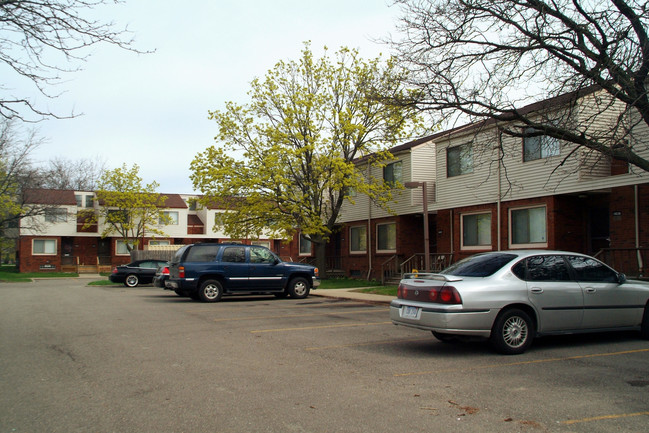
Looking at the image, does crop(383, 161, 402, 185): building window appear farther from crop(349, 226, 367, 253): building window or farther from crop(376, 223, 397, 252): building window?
crop(349, 226, 367, 253): building window

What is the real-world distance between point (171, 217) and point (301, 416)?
50226mm

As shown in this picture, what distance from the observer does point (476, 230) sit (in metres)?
21.4

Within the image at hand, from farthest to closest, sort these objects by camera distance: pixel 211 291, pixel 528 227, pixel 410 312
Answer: pixel 528 227, pixel 211 291, pixel 410 312

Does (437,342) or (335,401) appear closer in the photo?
(335,401)

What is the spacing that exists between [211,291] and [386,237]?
11.5 metres

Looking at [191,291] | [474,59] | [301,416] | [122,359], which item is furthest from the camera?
[191,291]

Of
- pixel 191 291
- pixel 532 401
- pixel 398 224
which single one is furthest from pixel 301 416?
pixel 398 224

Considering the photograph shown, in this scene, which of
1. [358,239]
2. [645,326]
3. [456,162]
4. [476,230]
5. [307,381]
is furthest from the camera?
[358,239]

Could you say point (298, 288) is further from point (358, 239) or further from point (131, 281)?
point (131, 281)

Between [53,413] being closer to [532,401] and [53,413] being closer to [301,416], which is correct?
[301,416]

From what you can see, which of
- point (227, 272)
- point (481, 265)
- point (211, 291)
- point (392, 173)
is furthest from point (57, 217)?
point (481, 265)

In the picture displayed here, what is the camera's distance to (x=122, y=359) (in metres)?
8.29

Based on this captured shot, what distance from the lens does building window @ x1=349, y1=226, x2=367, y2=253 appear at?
95.2 ft

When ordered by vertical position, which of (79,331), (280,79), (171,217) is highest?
(280,79)
